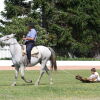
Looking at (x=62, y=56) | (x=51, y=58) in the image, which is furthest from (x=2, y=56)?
(x=51, y=58)

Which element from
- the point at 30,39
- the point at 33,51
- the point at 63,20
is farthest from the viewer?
the point at 63,20

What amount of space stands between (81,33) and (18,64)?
32.5 meters

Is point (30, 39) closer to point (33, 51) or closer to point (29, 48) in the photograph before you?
point (29, 48)

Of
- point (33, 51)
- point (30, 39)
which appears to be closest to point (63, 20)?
point (33, 51)

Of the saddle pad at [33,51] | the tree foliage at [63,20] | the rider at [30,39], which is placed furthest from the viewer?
the tree foliage at [63,20]

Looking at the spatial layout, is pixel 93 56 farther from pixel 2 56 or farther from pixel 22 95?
pixel 22 95

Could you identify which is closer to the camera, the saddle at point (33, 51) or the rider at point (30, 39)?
the rider at point (30, 39)

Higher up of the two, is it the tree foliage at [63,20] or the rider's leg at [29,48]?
the rider's leg at [29,48]

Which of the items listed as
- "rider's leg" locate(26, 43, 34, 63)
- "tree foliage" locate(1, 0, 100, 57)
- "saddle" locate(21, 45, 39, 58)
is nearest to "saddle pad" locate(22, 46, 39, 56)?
"saddle" locate(21, 45, 39, 58)

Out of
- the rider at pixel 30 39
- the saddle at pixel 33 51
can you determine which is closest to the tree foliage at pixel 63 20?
the saddle at pixel 33 51

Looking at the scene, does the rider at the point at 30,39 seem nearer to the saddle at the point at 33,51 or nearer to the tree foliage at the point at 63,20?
the saddle at the point at 33,51

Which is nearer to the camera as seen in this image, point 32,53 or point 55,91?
point 55,91

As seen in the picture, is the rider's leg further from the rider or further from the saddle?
the saddle

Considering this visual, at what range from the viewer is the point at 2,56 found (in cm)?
4912
